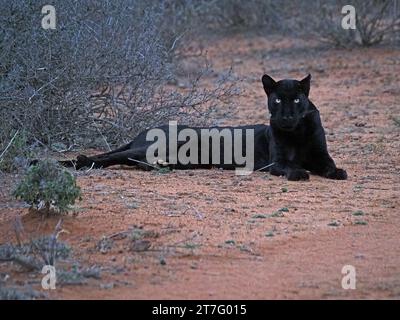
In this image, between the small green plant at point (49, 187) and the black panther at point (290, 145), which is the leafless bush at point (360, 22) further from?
the small green plant at point (49, 187)

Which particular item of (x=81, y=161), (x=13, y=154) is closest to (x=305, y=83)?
(x=81, y=161)

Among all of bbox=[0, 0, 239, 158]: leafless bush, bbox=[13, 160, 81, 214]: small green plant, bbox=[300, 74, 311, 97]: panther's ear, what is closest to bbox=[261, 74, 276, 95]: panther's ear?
bbox=[300, 74, 311, 97]: panther's ear

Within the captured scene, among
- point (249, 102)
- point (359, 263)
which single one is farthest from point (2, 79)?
point (249, 102)

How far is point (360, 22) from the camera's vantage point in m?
16.3

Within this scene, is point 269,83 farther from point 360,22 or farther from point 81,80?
point 360,22

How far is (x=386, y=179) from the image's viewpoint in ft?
26.3

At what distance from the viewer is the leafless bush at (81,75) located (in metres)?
8.43

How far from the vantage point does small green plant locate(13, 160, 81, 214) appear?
619cm

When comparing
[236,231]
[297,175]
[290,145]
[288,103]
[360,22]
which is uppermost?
[360,22]

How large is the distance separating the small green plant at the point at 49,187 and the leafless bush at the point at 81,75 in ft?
5.97

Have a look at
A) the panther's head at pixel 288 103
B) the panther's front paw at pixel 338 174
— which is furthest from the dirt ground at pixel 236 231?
the panther's head at pixel 288 103

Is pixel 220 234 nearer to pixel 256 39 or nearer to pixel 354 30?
pixel 354 30

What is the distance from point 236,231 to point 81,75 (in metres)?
3.29

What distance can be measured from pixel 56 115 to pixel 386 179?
323 centimetres
